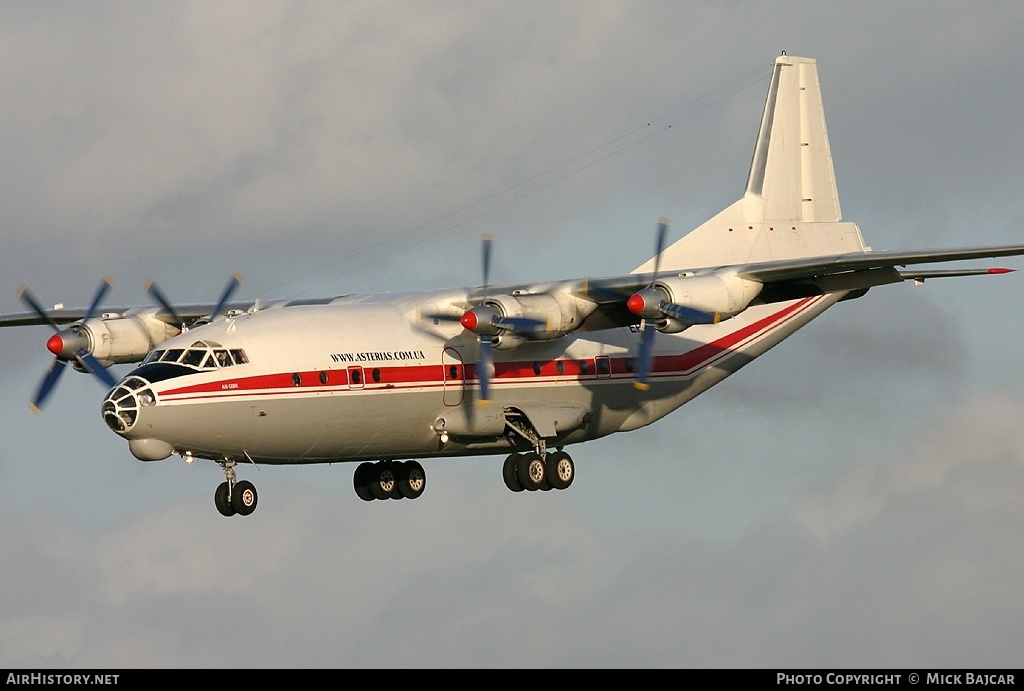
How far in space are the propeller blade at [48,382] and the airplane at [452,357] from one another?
0.04 metres

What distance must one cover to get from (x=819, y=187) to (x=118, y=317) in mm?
15143

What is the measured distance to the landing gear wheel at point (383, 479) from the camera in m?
32.2

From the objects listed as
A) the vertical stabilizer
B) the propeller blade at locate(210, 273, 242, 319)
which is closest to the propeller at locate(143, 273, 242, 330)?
the propeller blade at locate(210, 273, 242, 319)

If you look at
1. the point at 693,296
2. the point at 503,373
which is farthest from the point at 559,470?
Result: the point at 693,296

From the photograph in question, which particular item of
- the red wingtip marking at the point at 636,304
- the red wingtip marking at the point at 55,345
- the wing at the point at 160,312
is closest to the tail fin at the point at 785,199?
the red wingtip marking at the point at 636,304

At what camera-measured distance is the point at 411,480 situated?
3231 cm

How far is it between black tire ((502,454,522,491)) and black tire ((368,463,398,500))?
2227 millimetres

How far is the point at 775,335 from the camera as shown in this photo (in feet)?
116

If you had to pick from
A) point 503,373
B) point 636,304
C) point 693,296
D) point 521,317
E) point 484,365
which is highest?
point 693,296

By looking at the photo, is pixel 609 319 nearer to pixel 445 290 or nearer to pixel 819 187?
pixel 445 290

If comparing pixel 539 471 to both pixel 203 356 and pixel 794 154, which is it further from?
pixel 794 154

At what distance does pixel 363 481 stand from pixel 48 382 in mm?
6323

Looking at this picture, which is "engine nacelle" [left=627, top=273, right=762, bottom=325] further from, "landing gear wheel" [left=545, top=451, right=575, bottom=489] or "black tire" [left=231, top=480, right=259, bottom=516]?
"black tire" [left=231, top=480, right=259, bottom=516]

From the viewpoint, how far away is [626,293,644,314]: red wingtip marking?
28.9 m
